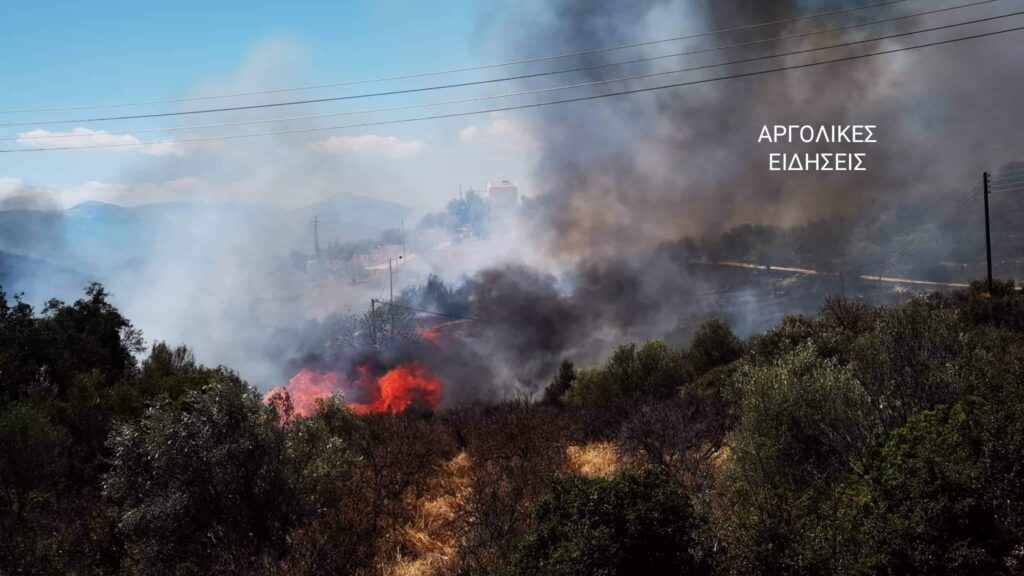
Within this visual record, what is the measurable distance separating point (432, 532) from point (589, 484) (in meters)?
7.94

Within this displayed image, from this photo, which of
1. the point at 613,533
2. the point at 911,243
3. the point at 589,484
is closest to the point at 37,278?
the point at 589,484

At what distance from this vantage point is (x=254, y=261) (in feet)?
469

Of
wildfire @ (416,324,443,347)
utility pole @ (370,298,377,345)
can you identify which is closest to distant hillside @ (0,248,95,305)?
utility pole @ (370,298,377,345)

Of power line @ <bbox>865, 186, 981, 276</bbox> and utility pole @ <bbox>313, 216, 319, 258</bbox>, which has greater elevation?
utility pole @ <bbox>313, 216, 319, 258</bbox>

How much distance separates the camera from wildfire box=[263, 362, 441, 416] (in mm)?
61125

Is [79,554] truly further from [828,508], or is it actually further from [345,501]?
[828,508]

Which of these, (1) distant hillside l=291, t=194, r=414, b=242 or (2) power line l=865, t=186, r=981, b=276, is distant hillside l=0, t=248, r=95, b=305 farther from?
(2) power line l=865, t=186, r=981, b=276

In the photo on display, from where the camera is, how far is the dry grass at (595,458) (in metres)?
22.0

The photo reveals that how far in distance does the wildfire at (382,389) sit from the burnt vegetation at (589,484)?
33.8 meters

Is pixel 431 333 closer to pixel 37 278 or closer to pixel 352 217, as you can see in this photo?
pixel 37 278

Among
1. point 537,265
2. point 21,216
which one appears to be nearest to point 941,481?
point 537,265

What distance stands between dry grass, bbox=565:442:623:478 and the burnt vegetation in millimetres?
192

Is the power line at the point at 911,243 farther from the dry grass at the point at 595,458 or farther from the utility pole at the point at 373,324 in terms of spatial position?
the dry grass at the point at 595,458

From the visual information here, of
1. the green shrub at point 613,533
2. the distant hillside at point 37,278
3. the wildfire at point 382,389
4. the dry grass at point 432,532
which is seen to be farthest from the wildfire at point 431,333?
the green shrub at point 613,533
